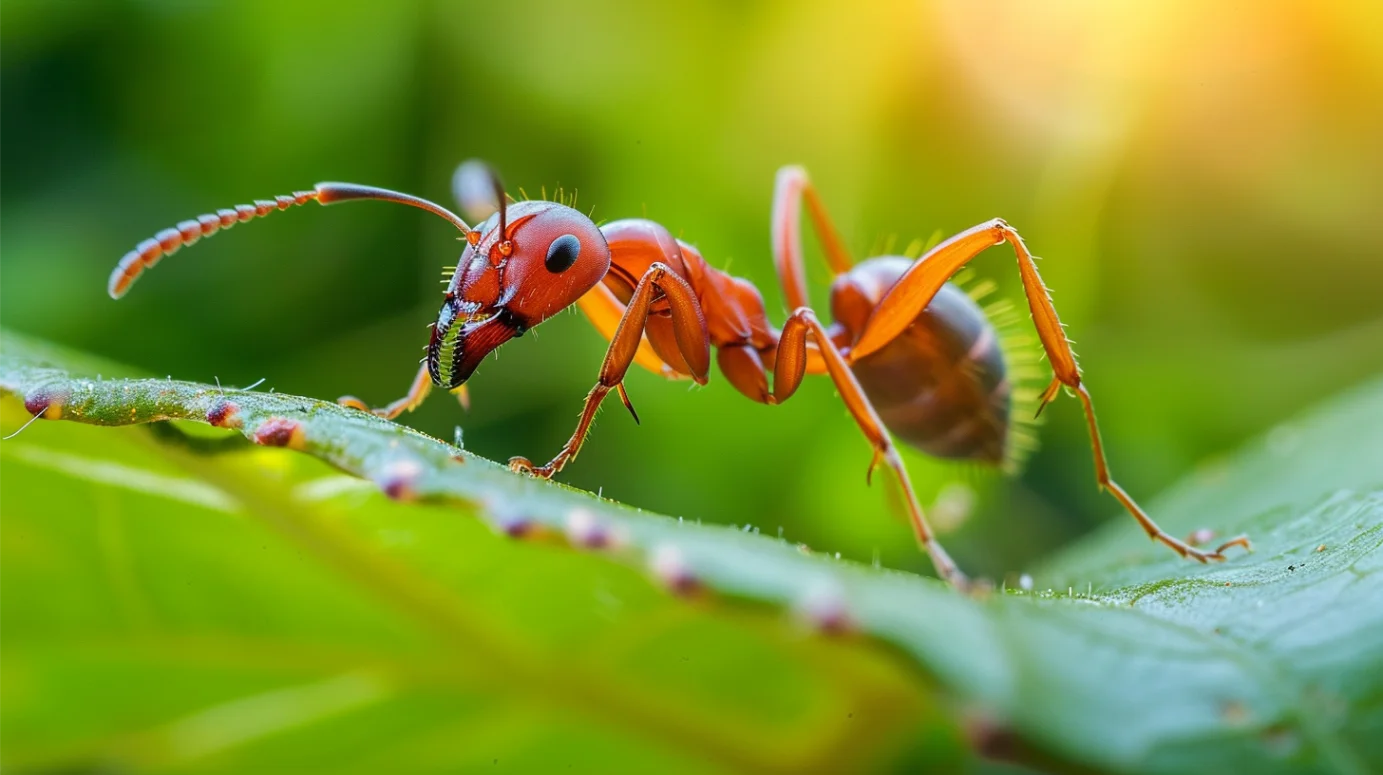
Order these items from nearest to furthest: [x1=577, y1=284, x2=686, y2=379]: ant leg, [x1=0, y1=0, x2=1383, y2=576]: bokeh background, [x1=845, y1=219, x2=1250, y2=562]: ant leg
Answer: [x1=845, y1=219, x2=1250, y2=562]: ant leg → [x1=577, y1=284, x2=686, y2=379]: ant leg → [x1=0, y1=0, x2=1383, y2=576]: bokeh background

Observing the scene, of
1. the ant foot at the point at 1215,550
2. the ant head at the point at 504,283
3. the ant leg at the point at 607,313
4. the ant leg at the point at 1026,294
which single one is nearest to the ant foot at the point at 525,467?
the ant head at the point at 504,283

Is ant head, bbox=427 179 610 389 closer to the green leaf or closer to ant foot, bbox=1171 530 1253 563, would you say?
the green leaf

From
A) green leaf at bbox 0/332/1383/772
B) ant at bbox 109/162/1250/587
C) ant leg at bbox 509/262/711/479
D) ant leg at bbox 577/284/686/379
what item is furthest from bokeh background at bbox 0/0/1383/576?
green leaf at bbox 0/332/1383/772

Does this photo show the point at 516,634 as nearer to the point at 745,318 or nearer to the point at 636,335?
the point at 636,335

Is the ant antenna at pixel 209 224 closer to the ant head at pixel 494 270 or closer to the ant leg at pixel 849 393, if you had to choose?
the ant head at pixel 494 270

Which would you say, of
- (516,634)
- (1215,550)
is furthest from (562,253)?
(1215,550)

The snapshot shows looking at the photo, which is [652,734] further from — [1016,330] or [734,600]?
[1016,330]
